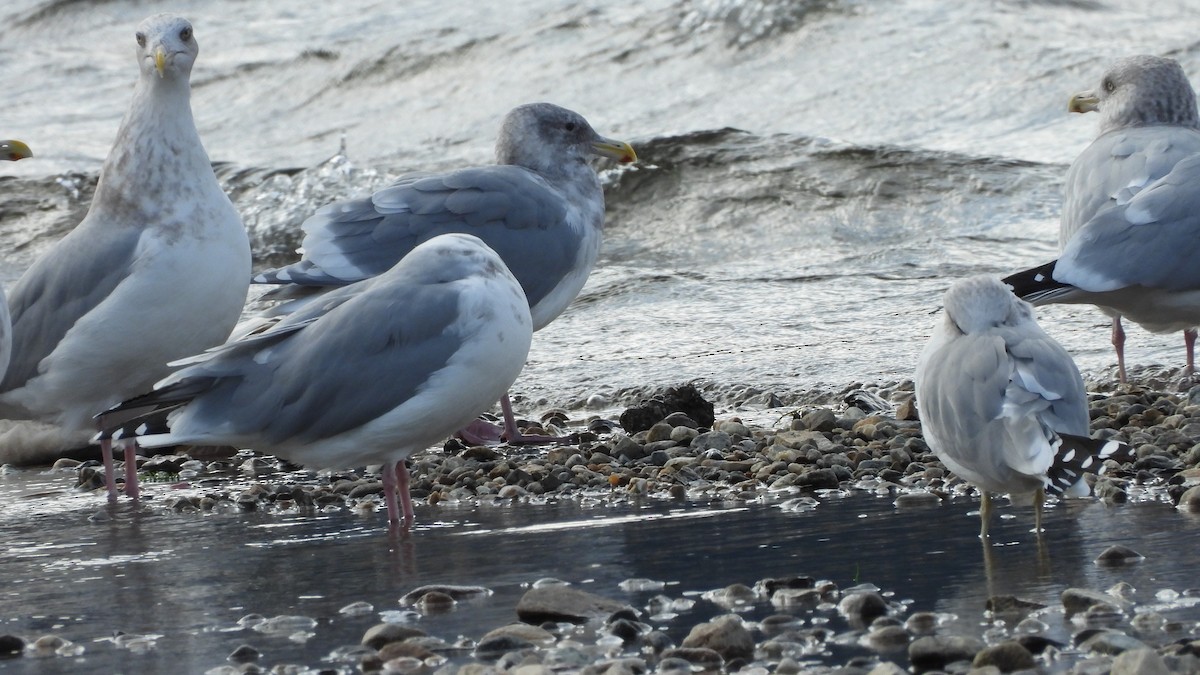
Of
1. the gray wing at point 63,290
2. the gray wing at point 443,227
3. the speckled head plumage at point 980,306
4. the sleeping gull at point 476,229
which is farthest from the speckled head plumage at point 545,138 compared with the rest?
the speckled head plumage at point 980,306

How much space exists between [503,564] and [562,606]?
0.77 m

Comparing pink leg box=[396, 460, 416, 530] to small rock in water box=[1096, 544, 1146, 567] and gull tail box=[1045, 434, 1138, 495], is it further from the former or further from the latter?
small rock in water box=[1096, 544, 1146, 567]

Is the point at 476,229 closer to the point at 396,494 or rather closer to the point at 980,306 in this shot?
the point at 396,494

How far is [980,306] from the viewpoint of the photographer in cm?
471

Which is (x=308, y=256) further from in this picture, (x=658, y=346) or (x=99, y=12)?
(x=99, y=12)

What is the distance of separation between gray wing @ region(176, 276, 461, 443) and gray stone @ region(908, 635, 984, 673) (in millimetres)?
2228

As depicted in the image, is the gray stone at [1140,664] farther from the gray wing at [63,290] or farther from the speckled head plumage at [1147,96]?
the speckled head plumage at [1147,96]

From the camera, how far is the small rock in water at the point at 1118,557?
4020 mm

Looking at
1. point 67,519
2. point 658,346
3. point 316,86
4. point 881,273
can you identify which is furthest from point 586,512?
point 316,86

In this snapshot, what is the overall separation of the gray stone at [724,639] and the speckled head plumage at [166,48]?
3.85 meters

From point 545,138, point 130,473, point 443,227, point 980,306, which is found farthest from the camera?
point 545,138

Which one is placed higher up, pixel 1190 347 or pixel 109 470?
pixel 109 470

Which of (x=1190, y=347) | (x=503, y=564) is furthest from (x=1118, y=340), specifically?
(x=503, y=564)

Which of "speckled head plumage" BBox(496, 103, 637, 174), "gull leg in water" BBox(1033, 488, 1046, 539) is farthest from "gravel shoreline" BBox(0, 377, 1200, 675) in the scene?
"speckled head plumage" BBox(496, 103, 637, 174)
